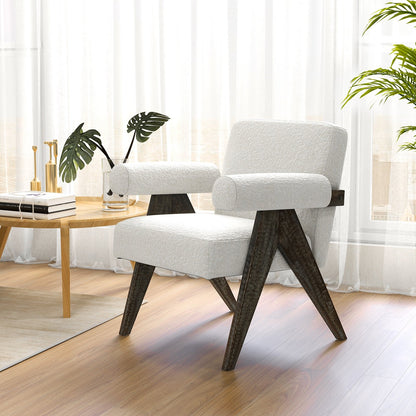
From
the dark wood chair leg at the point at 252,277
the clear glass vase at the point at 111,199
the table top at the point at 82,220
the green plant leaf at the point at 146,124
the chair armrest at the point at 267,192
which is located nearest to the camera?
the chair armrest at the point at 267,192

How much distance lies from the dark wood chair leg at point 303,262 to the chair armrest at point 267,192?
0.31 ft

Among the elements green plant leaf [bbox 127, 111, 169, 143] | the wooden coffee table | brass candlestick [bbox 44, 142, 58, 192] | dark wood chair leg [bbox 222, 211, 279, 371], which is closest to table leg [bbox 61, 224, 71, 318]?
the wooden coffee table

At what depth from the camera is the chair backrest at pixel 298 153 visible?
2.65 meters

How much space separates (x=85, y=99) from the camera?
3963mm

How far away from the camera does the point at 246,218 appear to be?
2.86 meters

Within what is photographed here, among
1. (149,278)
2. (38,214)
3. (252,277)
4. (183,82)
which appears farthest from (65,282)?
(183,82)

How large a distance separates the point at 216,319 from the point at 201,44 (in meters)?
1.43

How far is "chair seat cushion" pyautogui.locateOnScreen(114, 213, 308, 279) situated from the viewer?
92.0 inches

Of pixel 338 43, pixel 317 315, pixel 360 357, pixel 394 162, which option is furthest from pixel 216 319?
pixel 338 43

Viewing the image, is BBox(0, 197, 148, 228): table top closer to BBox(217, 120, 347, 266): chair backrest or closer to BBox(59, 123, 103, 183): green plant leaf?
BBox(59, 123, 103, 183): green plant leaf

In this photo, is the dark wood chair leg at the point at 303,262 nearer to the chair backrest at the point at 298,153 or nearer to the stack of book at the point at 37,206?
the chair backrest at the point at 298,153

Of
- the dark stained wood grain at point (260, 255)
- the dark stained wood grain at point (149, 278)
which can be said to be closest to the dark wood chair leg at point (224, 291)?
the dark stained wood grain at point (149, 278)

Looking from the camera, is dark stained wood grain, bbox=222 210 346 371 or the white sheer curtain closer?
dark stained wood grain, bbox=222 210 346 371

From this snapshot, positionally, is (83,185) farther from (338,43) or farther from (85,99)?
(338,43)
